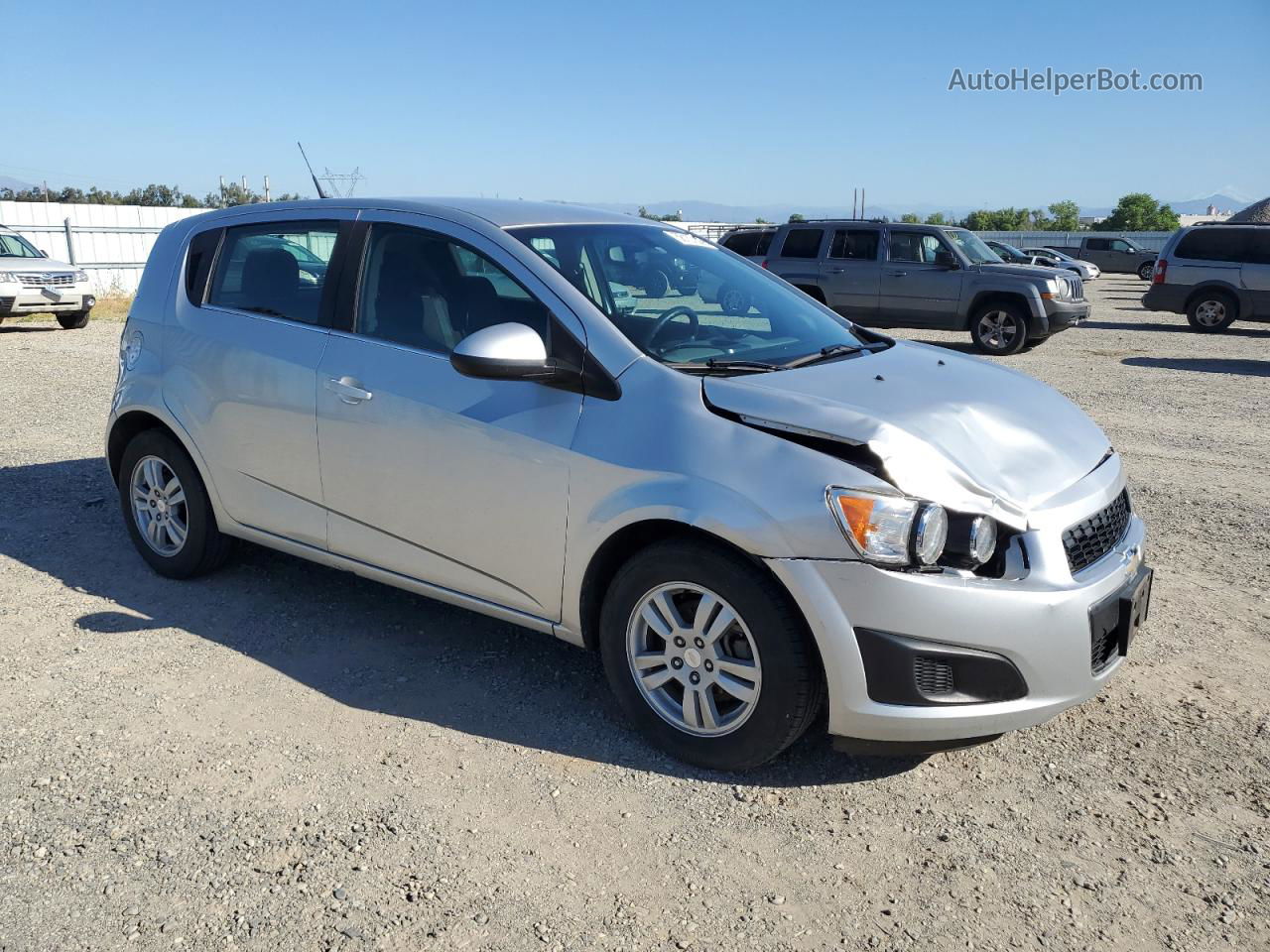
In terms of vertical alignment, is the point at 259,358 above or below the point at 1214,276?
above

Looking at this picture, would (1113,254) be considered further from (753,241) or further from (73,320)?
(73,320)

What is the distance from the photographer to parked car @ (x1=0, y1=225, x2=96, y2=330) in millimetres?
16422

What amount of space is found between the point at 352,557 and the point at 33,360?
11.2 meters

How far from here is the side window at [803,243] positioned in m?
17.0

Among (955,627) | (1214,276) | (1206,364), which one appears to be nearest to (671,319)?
(955,627)

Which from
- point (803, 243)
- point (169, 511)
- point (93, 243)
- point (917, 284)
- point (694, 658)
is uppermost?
point (93, 243)

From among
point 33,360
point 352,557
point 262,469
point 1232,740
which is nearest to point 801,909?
point 1232,740

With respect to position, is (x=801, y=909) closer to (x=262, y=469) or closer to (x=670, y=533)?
(x=670, y=533)

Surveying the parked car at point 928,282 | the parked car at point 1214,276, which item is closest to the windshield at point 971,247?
the parked car at point 928,282

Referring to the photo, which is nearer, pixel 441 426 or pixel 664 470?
pixel 664 470

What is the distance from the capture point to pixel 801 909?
9.20ft

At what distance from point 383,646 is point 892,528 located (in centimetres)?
235

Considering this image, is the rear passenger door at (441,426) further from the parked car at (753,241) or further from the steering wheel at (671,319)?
the parked car at (753,241)

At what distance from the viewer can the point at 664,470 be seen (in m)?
3.33
